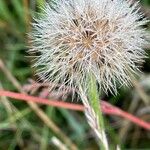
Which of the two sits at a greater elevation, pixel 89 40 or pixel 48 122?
pixel 89 40

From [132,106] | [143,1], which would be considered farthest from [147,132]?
[143,1]

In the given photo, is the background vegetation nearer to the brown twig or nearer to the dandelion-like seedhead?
the brown twig

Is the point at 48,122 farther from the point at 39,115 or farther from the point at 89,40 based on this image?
the point at 89,40

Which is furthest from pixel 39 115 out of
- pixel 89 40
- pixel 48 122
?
pixel 89 40

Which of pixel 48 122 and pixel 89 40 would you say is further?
pixel 48 122

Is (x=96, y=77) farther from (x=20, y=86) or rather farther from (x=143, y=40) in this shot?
(x=20, y=86)

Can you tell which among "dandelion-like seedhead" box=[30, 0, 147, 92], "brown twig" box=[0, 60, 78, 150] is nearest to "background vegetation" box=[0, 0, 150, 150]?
"brown twig" box=[0, 60, 78, 150]

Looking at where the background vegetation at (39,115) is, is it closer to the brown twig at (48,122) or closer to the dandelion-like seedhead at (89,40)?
the brown twig at (48,122)
